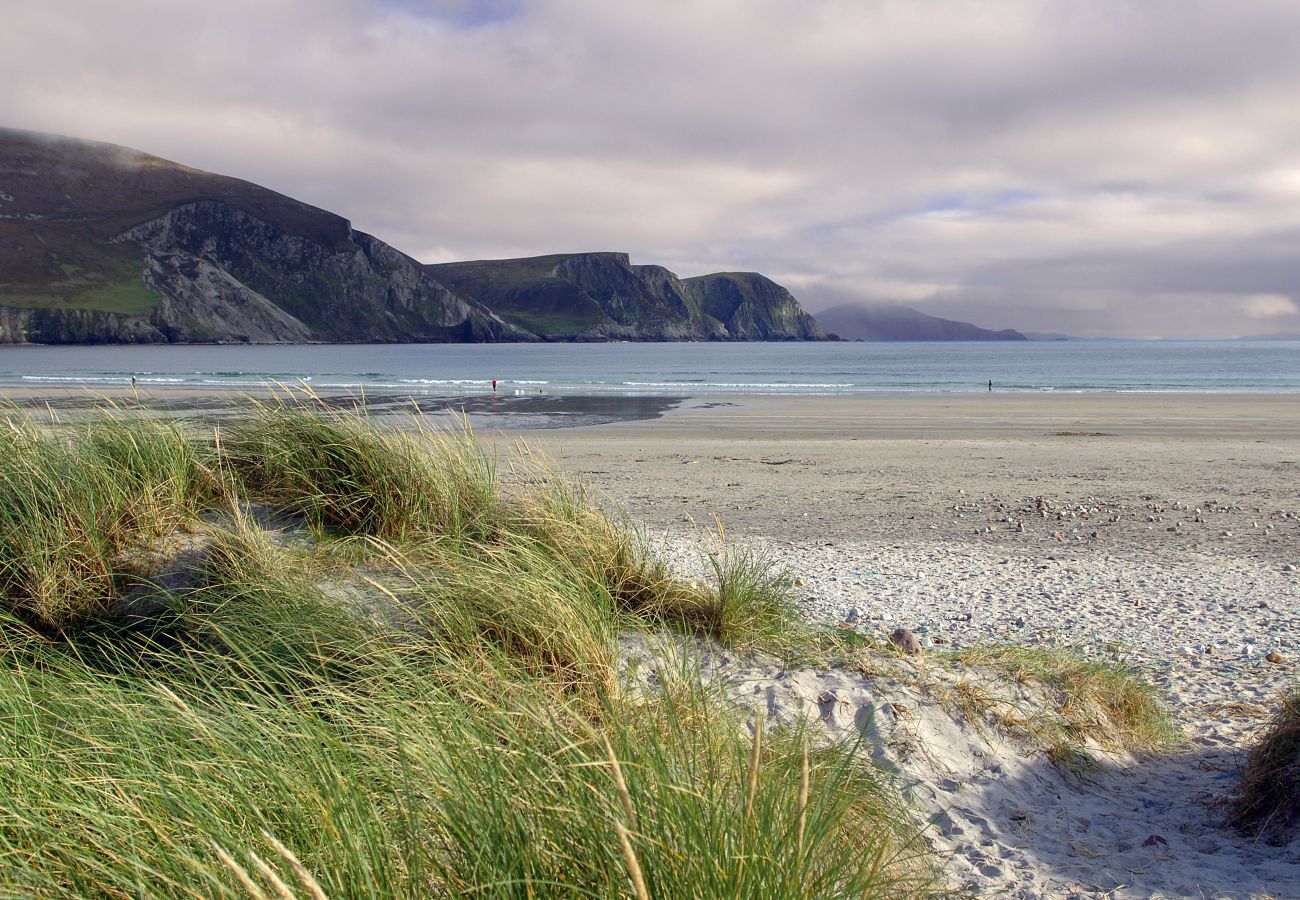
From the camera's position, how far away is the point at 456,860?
2.08 meters

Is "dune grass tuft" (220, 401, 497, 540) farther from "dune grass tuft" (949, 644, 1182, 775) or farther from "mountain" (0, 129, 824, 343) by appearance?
"mountain" (0, 129, 824, 343)

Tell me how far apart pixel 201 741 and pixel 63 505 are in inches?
114

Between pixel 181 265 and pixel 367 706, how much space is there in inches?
6597

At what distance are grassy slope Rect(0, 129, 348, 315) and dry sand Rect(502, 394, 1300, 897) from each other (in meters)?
138

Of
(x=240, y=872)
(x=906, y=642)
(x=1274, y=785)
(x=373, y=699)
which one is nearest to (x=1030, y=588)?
(x=906, y=642)

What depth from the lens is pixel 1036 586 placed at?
763 centimetres

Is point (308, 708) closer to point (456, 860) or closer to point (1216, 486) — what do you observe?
point (456, 860)

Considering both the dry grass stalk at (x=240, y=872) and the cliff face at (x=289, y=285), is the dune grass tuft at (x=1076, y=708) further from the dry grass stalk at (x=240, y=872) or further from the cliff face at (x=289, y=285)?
the cliff face at (x=289, y=285)

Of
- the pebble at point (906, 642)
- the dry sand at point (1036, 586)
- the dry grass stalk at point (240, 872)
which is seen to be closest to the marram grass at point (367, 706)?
the dry grass stalk at point (240, 872)

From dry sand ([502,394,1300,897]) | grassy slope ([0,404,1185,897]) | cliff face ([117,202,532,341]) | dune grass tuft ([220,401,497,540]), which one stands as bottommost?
dry sand ([502,394,1300,897])

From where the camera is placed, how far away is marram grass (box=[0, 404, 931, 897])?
1.95m

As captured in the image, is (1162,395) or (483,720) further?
(1162,395)

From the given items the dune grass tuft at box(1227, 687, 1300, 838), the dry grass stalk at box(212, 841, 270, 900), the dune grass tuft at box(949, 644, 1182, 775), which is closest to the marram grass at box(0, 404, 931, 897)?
the dry grass stalk at box(212, 841, 270, 900)

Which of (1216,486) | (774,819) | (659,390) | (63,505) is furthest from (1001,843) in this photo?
(659,390)
